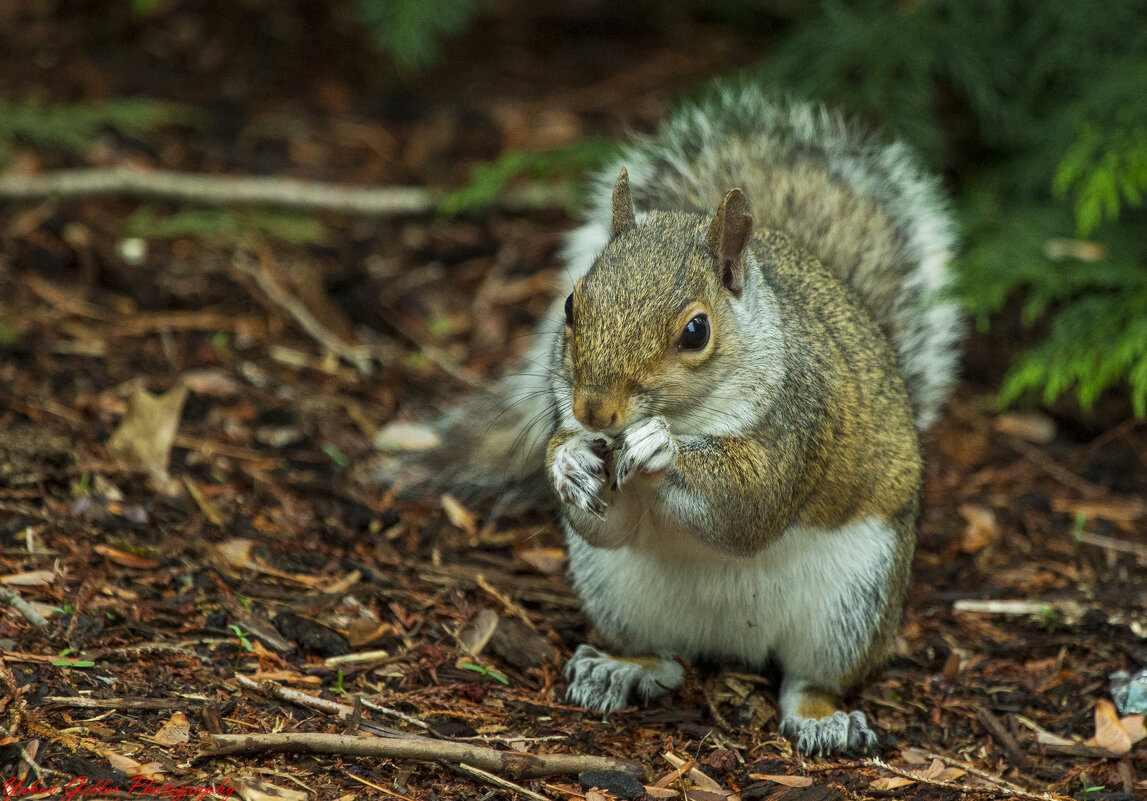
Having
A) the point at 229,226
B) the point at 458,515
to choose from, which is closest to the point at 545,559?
the point at 458,515

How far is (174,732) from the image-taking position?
7.93 ft

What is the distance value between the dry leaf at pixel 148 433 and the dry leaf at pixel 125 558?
15.2 inches

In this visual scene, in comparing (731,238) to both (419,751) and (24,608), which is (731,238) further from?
(24,608)

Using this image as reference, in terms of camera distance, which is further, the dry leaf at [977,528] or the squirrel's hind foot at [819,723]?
the dry leaf at [977,528]

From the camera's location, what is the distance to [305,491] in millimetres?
3605

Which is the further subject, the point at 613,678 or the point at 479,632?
the point at 479,632

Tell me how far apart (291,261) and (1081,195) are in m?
2.92

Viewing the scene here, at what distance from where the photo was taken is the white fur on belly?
9.26ft

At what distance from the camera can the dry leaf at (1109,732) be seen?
2.91 meters

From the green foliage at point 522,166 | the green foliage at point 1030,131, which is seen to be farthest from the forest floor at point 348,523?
the green foliage at point 1030,131

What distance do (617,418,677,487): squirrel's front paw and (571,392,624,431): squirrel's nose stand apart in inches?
2.0

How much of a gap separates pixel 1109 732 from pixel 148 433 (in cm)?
277

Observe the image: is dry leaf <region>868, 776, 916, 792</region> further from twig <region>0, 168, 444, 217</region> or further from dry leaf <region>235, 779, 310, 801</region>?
twig <region>0, 168, 444, 217</region>

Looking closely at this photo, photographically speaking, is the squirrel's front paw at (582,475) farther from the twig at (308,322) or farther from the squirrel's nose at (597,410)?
the twig at (308,322)
